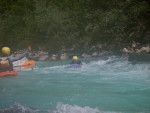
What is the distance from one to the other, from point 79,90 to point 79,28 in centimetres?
1364

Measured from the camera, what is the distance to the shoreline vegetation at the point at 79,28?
18750 mm

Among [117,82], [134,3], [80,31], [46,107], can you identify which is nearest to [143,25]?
[134,3]

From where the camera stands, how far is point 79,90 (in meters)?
9.05

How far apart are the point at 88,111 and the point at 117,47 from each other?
12.9 metres

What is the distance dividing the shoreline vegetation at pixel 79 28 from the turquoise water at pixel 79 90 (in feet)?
15.2

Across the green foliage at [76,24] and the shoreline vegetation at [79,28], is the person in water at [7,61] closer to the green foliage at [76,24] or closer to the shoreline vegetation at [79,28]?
the shoreline vegetation at [79,28]

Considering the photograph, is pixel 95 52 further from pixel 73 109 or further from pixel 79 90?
pixel 73 109

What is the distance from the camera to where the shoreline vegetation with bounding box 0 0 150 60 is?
61.5ft

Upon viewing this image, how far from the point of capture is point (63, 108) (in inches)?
274

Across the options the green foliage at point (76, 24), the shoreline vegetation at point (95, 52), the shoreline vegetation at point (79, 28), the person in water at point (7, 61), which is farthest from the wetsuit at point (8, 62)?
the green foliage at point (76, 24)

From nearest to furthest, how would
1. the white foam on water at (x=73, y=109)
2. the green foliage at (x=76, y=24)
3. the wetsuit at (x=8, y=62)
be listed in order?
the white foam on water at (x=73, y=109) → the wetsuit at (x=8, y=62) → the green foliage at (x=76, y=24)

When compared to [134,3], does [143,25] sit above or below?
below

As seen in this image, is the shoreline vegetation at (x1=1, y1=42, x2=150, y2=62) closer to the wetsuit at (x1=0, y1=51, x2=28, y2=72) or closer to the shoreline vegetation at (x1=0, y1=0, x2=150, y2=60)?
the shoreline vegetation at (x1=0, y1=0, x2=150, y2=60)

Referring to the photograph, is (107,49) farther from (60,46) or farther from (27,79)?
(27,79)
